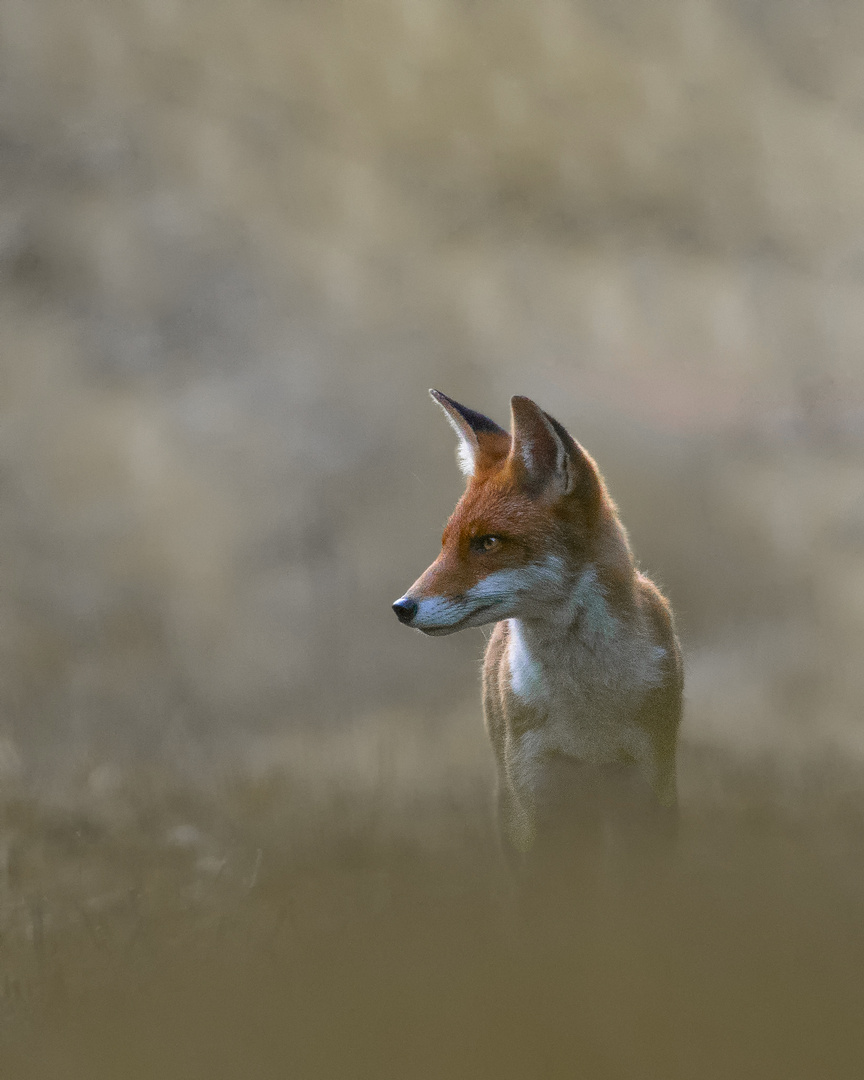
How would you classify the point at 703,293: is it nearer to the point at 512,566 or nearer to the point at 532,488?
the point at 532,488

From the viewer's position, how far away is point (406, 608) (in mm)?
1876

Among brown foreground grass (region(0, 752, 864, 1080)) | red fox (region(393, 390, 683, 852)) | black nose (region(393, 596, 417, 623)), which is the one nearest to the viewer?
black nose (region(393, 596, 417, 623))

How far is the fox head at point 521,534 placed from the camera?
1.96 meters

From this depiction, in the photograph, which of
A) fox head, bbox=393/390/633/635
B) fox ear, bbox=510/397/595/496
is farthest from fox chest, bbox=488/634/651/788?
fox ear, bbox=510/397/595/496

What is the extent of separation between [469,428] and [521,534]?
33cm

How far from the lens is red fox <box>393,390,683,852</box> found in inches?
79.1

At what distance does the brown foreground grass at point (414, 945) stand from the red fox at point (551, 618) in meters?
0.21

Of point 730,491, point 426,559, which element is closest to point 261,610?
point 426,559

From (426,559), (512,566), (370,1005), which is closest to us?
(512,566)

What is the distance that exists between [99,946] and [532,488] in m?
1.68

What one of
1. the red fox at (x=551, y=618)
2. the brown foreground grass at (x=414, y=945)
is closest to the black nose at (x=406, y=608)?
the red fox at (x=551, y=618)

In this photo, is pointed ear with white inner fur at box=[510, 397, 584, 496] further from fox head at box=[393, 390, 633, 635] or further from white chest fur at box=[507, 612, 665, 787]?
white chest fur at box=[507, 612, 665, 787]

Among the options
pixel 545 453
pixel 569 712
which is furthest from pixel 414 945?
pixel 545 453

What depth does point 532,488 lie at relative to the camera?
2092 millimetres
